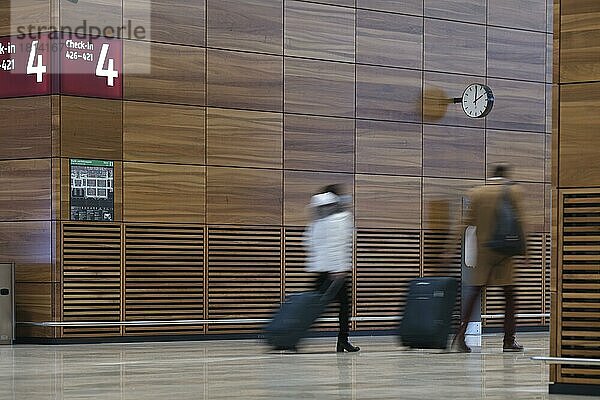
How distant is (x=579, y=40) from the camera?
384 inches

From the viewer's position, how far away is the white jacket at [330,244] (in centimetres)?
1452

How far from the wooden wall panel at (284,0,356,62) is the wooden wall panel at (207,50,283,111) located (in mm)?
373

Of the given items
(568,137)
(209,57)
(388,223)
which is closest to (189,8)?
(209,57)

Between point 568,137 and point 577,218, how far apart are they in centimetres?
53

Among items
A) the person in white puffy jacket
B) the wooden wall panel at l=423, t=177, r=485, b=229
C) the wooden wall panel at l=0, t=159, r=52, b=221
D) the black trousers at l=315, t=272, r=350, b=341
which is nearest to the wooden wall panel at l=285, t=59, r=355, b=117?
the wooden wall panel at l=423, t=177, r=485, b=229

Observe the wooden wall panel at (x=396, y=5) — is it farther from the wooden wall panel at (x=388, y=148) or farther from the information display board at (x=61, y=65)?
the information display board at (x=61, y=65)

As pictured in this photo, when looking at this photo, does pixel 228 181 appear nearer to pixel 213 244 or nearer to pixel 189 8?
pixel 213 244

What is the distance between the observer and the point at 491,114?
20.7m

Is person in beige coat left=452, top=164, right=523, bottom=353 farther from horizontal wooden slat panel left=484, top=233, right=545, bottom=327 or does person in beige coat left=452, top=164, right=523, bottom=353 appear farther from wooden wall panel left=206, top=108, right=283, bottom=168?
horizontal wooden slat panel left=484, top=233, right=545, bottom=327

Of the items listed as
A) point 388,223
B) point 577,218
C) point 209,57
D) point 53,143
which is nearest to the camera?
point 577,218

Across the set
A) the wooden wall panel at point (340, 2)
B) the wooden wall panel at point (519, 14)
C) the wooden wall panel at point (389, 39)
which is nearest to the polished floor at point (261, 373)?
the wooden wall panel at point (389, 39)

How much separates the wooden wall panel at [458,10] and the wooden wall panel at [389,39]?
0.26 metres

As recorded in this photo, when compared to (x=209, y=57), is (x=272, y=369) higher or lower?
lower

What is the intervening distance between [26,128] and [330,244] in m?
4.36
